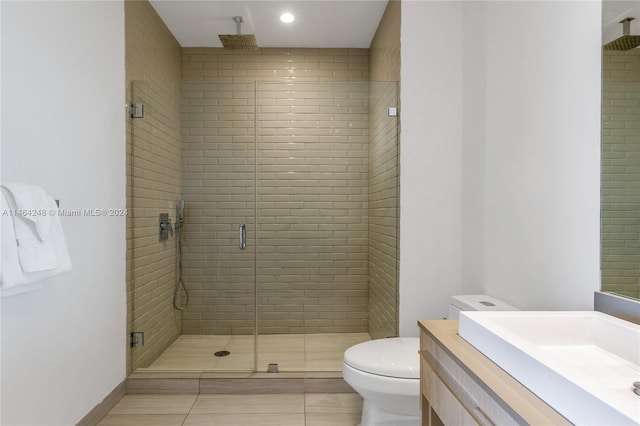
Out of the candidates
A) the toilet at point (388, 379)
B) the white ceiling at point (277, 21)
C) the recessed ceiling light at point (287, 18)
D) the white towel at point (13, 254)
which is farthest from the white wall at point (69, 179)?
the toilet at point (388, 379)

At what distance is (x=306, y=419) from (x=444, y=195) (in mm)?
1560

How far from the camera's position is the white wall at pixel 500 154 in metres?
1.45

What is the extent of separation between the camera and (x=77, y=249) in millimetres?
1894

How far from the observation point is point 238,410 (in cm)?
222

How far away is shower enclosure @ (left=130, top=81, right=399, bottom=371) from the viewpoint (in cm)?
270

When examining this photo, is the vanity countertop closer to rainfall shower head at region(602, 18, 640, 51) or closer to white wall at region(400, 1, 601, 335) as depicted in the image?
white wall at region(400, 1, 601, 335)

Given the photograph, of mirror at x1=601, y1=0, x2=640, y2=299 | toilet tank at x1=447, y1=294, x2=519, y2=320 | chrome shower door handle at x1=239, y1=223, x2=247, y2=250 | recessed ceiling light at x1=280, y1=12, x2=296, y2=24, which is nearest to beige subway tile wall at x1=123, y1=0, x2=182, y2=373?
chrome shower door handle at x1=239, y1=223, x2=247, y2=250

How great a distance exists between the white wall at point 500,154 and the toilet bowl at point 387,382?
63 cm

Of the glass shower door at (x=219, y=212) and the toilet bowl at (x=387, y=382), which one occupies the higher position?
the glass shower door at (x=219, y=212)

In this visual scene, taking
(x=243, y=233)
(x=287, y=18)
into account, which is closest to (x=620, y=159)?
(x=243, y=233)

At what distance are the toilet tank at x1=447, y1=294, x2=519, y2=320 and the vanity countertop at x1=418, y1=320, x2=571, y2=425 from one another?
2.63 ft

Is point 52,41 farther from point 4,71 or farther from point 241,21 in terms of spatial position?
point 241,21

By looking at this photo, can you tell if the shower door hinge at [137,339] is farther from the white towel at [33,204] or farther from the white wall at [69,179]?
the white towel at [33,204]

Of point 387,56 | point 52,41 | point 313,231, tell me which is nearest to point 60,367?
point 52,41
